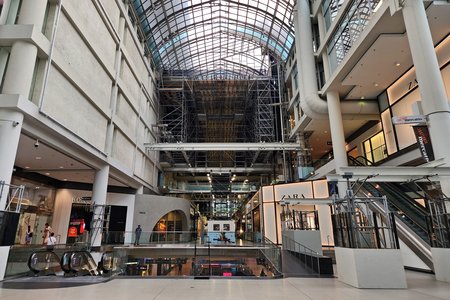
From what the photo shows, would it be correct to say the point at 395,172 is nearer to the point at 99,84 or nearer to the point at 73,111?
the point at 73,111

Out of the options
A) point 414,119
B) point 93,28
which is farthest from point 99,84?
point 414,119

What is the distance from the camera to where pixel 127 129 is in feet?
75.2

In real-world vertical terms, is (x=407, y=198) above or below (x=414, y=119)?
below

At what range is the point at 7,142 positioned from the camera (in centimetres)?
995

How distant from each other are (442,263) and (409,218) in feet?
12.6

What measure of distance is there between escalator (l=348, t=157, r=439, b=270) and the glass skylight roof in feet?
62.4

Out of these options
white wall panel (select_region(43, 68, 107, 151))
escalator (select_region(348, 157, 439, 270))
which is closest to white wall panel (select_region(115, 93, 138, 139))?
white wall panel (select_region(43, 68, 107, 151))

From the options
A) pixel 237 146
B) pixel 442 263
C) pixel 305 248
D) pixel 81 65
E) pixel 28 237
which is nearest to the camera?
pixel 442 263

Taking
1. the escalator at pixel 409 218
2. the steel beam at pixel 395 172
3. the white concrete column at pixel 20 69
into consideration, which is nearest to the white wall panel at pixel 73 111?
the white concrete column at pixel 20 69

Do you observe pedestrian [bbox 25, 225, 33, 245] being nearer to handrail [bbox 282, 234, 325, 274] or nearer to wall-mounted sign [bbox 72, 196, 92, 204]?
wall-mounted sign [bbox 72, 196, 92, 204]

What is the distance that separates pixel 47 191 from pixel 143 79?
1300 centimetres

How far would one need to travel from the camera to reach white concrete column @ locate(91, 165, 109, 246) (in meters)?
17.8

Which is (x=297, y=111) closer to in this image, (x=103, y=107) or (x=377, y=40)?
(x=377, y=40)

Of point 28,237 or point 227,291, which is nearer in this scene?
point 227,291
